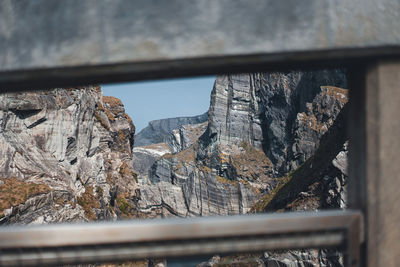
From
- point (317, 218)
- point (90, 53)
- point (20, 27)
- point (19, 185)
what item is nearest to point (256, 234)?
point (317, 218)

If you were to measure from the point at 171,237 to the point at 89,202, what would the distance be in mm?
39568

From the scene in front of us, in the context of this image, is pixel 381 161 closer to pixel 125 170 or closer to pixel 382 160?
pixel 382 160

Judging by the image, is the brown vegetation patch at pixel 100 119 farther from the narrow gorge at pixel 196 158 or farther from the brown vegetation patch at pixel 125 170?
the brown vegetation patch at pixel 125 170

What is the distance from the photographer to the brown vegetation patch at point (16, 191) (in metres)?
24.4

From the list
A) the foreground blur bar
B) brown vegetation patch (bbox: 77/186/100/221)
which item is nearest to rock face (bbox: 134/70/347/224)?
brown vegetation patch (bbox: 77/186/100/221)

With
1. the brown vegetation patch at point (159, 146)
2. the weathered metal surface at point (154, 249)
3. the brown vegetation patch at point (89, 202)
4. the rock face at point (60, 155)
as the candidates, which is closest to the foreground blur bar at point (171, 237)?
the weathered metal surface at point (154, 249)

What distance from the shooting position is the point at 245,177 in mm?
98375

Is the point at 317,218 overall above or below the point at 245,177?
above

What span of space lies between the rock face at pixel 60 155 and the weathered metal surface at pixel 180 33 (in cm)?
2544

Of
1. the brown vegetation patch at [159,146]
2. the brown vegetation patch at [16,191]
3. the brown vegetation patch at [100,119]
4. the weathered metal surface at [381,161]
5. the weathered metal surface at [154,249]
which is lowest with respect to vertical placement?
the brown vegetation patch at [159,146]

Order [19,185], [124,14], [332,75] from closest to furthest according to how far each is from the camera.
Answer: [124,14]
[19,185]
[332,75]

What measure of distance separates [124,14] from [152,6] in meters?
0.12

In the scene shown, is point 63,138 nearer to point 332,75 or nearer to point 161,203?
point 332,75

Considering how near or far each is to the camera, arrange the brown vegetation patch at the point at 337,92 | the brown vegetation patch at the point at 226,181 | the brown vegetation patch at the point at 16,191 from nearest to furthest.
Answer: the brown vegetation patch at the point at 16,191 < the brown vegetation patch at the point at 337,92 < the brown vegetation patch at the point at 226,181
